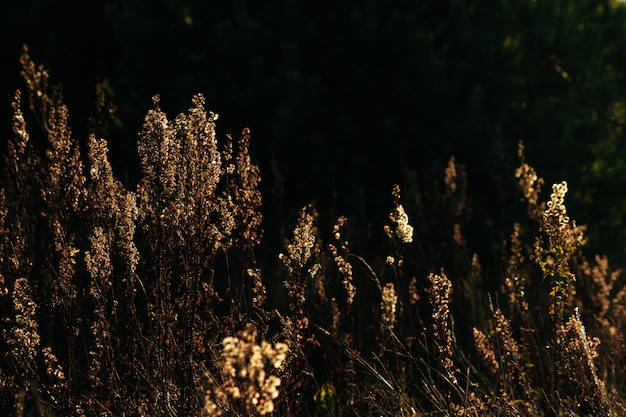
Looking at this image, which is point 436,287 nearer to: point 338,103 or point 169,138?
point 169,138

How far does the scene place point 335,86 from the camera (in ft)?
24.8

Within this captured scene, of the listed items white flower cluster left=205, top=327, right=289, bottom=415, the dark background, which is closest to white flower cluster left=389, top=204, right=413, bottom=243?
white flower cluster left=205, top=327, right=289, bottom=415

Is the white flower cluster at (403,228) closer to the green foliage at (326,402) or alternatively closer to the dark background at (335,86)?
the green foliage at (326,402)

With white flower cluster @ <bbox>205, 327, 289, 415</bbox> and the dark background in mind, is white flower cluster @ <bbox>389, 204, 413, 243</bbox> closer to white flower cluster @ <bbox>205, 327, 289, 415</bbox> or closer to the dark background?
white flower cluster @ <bbox>205, 327, 289, 415</bbox>

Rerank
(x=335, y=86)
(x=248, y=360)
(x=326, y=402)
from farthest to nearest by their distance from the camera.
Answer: (x=335, y=86), (x=326, y=402), (x=248, y=360)

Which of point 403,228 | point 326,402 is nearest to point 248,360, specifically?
point 403,228

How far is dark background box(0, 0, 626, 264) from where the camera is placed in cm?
721

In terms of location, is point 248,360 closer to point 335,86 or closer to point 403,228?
point 403,228

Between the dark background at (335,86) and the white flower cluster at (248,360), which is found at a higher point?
the dark background at (335,86)

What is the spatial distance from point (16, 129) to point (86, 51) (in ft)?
16.7

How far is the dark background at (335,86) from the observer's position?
7.21 metres

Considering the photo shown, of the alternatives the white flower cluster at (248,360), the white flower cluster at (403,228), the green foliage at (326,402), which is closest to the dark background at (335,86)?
the green foliage at (326,402)

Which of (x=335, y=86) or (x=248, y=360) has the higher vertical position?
(x=335, y=86)

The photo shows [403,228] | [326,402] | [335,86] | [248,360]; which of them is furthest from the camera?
[335,86]
